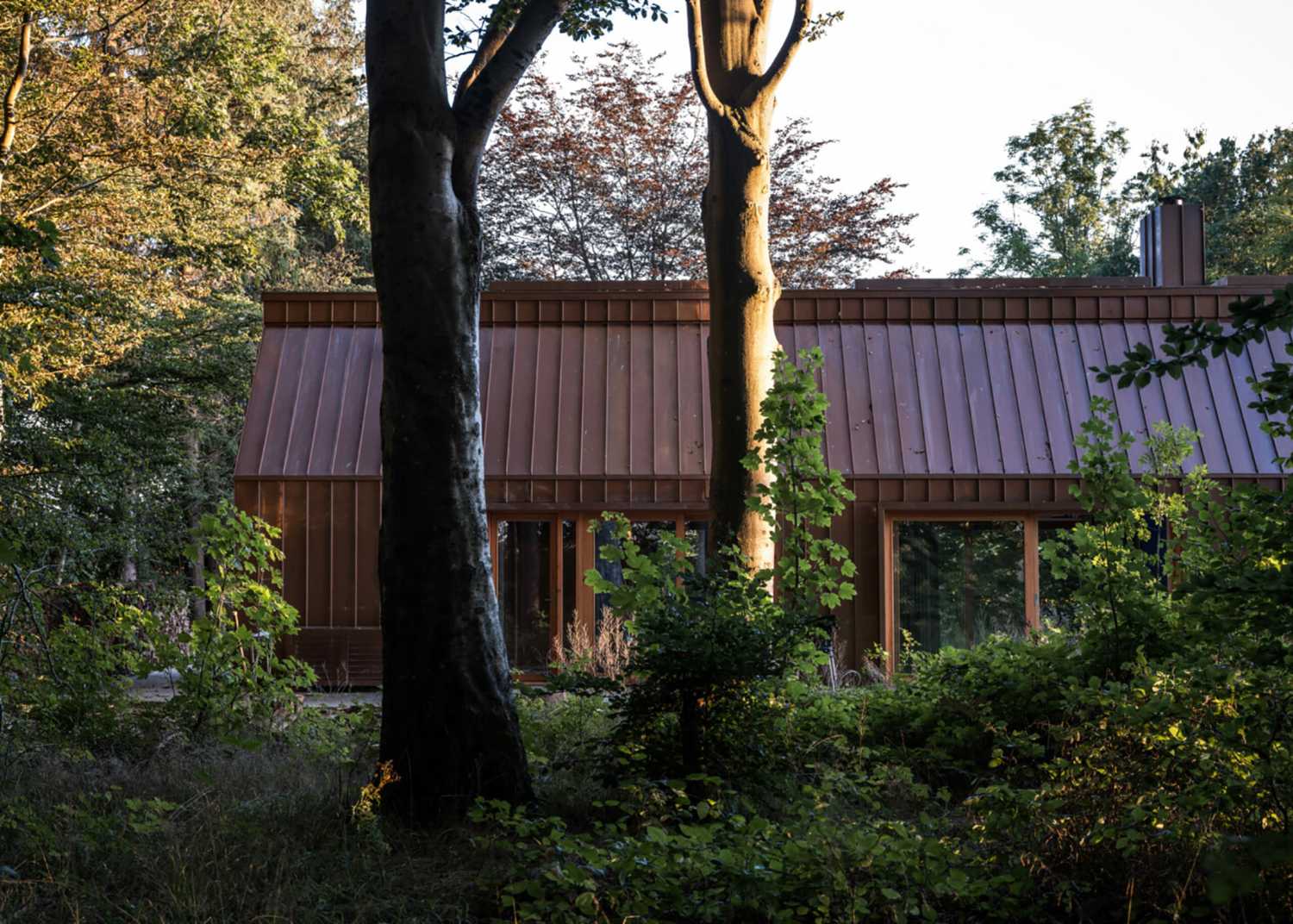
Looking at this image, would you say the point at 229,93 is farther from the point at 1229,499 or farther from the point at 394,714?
the point at 1229,499

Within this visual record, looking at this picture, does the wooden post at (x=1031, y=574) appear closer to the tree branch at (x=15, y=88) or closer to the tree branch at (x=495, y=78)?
the tree branch at (x=495, y=78)

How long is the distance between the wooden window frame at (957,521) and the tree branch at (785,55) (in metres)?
5.31

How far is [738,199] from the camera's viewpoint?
10531mm

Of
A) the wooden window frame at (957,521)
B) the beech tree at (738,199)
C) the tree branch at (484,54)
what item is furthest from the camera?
the wooden window frame at (957,521)

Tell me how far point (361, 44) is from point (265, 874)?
26.1 meters

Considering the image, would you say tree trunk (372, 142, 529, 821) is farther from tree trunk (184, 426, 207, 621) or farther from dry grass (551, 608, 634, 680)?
tree trunk (184, 426, 207, 621)

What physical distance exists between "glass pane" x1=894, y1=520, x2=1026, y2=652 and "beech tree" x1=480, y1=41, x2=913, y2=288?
39.5ft

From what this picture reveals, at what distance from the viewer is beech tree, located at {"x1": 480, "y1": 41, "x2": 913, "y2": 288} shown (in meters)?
25.7

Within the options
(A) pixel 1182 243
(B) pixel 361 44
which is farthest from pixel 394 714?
(B) pixel 361 44

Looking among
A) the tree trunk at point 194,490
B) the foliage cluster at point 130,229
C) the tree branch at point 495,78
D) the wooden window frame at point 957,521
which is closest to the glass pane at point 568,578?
the wooden window frame at point 957,521

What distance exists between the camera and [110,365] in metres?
18.4

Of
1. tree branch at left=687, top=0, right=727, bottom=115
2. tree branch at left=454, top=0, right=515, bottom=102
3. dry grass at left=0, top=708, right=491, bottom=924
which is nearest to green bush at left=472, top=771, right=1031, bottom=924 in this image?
dry grass at left=0, top=708, right=491, bottom=924

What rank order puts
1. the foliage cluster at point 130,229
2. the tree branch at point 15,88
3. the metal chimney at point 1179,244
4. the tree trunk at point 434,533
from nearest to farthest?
the tree trunk at point 434,533
the tree branch at point 15,88
the foliage cluster at point 130,229
the metal chimney at point 1179,244

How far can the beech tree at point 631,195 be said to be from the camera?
84.2 feet
